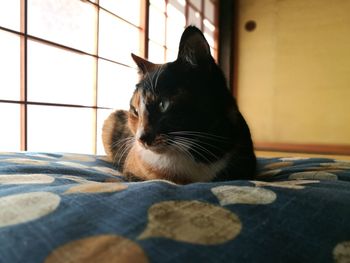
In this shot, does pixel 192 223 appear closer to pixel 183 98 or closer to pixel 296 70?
pixel 183 98

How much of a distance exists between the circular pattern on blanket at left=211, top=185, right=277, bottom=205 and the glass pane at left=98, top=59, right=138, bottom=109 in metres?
1.68

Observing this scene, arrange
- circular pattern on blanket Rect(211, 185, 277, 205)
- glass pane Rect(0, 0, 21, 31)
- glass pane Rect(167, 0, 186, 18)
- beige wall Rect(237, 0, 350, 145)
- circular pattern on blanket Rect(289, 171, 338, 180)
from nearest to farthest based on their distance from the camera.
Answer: circular pattern on blanket Rect(211, 185, 277, 205) → circular pattern on blanket Rect(289, 171, 338, 180) → glass pane Rect(0, 0, 21, 31) → glass pane Rect(167, 0, 186, 18) → beige wall Rect(237, 0, 350, 145)

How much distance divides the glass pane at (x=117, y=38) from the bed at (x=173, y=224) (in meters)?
1.80

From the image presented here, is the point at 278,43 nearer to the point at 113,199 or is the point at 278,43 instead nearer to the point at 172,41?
the point at 172,41

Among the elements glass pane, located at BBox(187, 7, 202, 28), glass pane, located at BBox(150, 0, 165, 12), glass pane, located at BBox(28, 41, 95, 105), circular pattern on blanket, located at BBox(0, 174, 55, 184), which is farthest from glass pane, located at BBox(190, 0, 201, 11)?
circular pattern on blanket, located at BBox(0, 174, 55, 184)

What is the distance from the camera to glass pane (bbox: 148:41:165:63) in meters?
2.67

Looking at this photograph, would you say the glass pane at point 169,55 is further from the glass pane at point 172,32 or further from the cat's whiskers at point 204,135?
the cat's whiskers at point 204,135

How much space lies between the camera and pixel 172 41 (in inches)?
120

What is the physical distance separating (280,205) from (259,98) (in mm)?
3554

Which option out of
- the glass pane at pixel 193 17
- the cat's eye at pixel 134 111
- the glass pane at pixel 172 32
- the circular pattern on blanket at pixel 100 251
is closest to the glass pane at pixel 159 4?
the glass pane at pixel 172 32

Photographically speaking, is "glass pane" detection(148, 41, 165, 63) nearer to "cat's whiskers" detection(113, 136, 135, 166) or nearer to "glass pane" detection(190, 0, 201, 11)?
"glass pane" detection(190, 0, 201, 11)

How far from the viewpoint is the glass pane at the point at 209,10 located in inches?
143

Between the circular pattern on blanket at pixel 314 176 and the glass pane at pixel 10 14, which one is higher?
the glass pane at pixel 10 14

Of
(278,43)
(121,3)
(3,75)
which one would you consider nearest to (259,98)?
(278,43)
